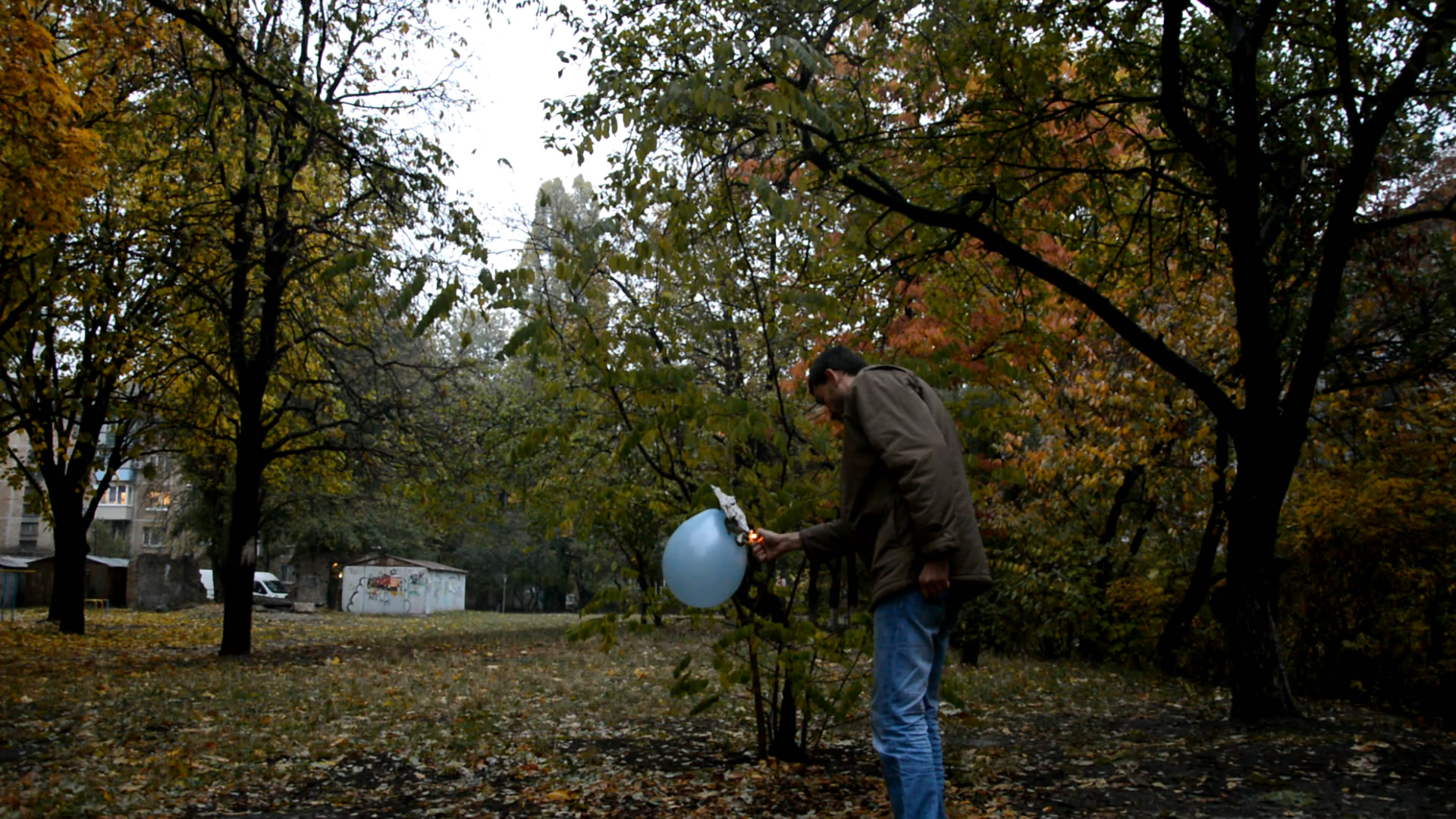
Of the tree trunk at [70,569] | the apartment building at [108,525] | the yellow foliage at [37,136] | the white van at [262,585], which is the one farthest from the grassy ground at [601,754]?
the apartment building at [108,525]

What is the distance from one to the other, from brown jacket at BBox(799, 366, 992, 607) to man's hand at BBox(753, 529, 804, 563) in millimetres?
280

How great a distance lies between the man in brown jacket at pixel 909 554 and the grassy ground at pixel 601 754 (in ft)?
4.77

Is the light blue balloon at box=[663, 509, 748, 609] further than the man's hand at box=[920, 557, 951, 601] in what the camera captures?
Yes

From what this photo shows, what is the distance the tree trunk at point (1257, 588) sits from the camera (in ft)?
23.6

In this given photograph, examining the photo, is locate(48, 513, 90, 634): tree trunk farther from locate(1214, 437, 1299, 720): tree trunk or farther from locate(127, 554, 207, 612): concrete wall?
locate(1214, 437, 1299, 720): tree trunk

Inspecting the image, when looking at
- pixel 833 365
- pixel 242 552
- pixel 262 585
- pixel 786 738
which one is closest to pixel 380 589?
pixel 262 585

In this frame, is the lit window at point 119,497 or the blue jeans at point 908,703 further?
the lit window at point 119,497

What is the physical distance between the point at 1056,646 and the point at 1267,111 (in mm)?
10172

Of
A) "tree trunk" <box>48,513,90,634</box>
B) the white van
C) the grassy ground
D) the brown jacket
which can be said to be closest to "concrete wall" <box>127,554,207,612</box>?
the white van

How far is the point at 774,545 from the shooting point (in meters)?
3.87

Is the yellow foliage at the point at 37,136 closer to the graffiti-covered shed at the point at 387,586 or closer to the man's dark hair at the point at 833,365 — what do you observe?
the man's dark hair at the point at 833,365

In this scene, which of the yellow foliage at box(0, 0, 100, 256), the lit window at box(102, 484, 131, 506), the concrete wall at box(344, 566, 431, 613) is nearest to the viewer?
the yellow foliage at box(0, 0, 100, 256)

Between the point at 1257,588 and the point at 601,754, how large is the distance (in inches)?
188

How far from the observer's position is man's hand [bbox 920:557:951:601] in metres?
3.15
